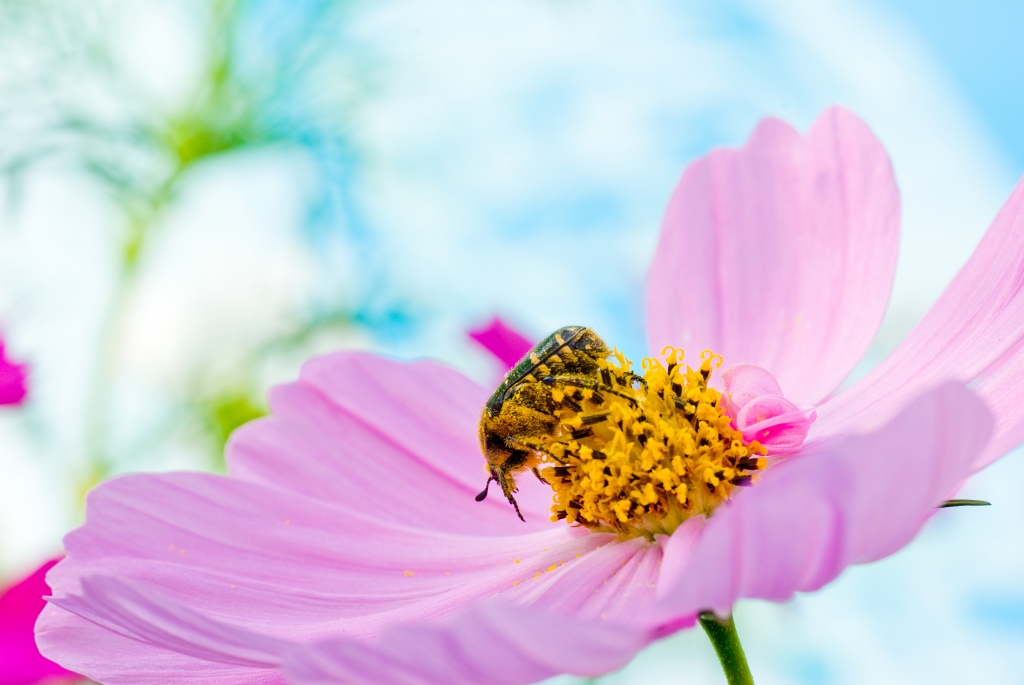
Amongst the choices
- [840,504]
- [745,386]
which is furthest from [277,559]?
[840,504]

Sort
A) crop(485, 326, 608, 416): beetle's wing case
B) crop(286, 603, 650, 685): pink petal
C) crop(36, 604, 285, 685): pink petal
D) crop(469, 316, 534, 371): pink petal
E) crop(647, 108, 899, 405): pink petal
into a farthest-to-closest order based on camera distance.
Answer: crop(469, 316, 534, 371): pink petal
crop(647, 108, 899, 405): pink petal
crop(485, 326, 608, 416): beetle's wing case
crop(36, 604, 285, 685): pink petal
crop(286, 603, 650, 685): pink petal

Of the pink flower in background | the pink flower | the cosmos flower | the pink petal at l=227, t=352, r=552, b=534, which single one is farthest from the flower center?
the pink flower in background

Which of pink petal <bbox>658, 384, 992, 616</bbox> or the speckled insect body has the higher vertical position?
the speckled insect body

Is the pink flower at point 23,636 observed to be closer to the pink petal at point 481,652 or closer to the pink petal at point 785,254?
the pink petal at point 481,652

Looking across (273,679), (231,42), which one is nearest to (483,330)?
(273,679)

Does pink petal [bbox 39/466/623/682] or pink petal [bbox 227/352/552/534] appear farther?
pink petal [bbox 227/352/552/534]

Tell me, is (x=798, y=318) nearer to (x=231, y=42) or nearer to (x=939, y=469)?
(x=939, y=469)

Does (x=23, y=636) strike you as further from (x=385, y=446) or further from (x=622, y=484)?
(x=622, y=484)

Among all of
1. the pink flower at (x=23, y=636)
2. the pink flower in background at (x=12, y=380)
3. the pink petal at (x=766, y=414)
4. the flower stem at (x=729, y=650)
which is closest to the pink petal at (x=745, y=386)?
the pink petal at (x=766, y=414)

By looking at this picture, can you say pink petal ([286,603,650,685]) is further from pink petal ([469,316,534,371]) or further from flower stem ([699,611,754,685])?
pink petal ([469,316,534,371])
